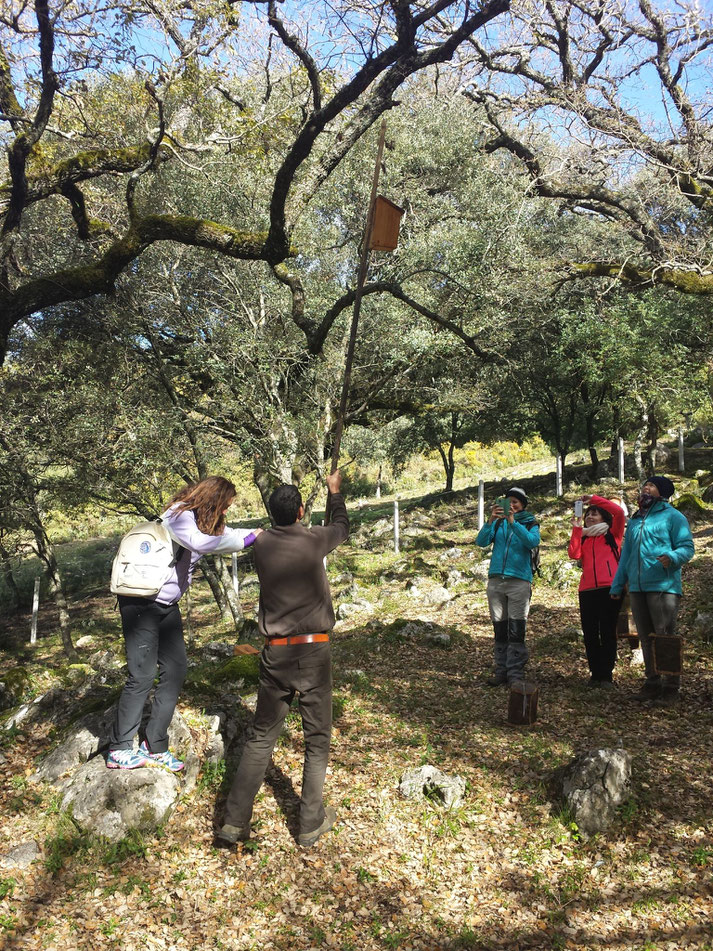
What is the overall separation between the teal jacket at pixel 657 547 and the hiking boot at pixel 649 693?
95 cm

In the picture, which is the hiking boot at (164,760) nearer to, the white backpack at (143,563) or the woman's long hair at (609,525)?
the white backpack at (143,563)

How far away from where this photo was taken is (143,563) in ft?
14.0

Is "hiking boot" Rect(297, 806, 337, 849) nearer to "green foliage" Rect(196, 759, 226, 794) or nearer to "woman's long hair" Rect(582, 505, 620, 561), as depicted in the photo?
"green foliage" Rect(196, 759, 226, 794)

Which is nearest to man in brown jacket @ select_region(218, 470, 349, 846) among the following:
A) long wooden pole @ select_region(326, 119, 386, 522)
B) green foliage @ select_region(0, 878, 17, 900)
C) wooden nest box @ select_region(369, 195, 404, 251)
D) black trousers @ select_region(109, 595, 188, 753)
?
long wooden pole @ select_region(326, 119, 386, 522)

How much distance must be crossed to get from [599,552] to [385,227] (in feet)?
12.5

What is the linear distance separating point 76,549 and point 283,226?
24.5 meters

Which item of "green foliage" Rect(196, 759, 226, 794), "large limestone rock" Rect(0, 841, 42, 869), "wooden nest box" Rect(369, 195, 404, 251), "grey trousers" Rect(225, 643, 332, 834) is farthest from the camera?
"wooden nest box" Rect(369, 195, 404, 251)

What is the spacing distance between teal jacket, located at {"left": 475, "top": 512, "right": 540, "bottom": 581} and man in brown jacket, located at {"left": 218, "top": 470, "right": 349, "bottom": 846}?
9.73 ft

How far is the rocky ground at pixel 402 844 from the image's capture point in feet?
12.1

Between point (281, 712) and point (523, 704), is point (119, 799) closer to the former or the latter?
point (281, 712)

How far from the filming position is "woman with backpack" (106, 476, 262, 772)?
4359 millimetres

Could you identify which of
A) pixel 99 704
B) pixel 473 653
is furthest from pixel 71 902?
pixel 473 653

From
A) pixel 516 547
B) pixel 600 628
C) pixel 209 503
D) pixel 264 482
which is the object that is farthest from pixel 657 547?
pixel 264 482

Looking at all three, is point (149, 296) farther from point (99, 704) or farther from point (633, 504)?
point (633, 504)
